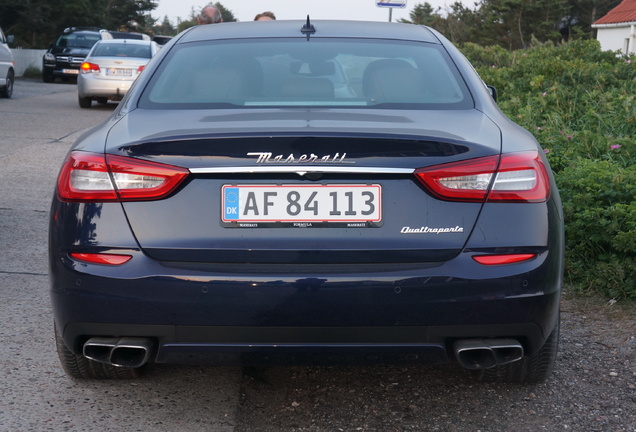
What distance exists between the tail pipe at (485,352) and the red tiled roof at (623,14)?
46.2 m

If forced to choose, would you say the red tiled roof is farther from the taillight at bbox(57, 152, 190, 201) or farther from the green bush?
the taillight at bbox(57, 152, 190, 201)

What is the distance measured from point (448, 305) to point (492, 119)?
83cm

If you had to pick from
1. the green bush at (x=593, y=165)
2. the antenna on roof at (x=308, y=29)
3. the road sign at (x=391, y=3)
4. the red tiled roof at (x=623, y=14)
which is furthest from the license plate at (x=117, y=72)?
the red tiled roof at (x=623, y=14)

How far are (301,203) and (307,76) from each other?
1.00 m

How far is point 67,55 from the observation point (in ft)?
104

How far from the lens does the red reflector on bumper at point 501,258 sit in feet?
10.0

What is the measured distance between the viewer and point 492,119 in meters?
3.52

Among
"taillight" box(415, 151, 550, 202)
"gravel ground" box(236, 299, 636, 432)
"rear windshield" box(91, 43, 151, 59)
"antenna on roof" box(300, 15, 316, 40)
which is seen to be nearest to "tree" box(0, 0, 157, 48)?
"rear windshield" box(91, 43, 151, 59)

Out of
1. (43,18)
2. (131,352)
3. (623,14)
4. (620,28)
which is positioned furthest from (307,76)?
(623,14)

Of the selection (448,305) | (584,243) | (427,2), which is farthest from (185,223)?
(427,2)

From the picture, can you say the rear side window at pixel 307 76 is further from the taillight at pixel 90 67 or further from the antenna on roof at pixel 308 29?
the taillight at pixel 90 67

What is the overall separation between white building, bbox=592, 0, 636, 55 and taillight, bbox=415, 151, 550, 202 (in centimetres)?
4492

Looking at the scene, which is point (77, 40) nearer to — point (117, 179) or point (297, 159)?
point (117, 179)

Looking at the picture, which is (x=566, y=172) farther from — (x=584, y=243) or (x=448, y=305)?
(x=448, y=305)
